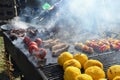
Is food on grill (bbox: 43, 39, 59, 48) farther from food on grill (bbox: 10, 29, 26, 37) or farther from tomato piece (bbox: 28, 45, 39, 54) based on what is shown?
food on grill (bbox: 10, 29, 26, 37)

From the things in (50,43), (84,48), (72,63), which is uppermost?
(50,43)

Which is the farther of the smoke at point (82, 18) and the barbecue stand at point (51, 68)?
the smoke at point (82, 18)

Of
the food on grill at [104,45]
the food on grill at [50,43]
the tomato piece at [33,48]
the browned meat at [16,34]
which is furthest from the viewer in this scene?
the browned meat at [16,34]

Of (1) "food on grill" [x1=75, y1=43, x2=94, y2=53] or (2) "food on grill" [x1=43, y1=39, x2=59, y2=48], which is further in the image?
(2) "food on grill" [x1=43, y1=39, x2=59, y2=48]

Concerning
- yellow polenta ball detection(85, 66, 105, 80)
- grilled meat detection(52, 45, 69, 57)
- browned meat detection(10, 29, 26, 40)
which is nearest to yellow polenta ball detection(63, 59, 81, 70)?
yellow polenta ball detection(85, 66, 105, 80)

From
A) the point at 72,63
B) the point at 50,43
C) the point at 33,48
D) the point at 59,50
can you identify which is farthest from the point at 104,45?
the point at 33,48

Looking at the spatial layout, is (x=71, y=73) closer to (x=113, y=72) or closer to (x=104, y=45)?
(x=113, y=72)

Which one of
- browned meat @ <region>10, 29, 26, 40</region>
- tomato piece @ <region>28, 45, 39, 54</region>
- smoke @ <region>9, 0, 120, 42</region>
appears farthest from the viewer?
smoke @ <region>9, 0, 120, 42</region>

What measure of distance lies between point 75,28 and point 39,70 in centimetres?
310

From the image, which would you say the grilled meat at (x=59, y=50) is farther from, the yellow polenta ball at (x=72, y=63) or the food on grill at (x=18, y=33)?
the food on grill at (x=18, y=33)

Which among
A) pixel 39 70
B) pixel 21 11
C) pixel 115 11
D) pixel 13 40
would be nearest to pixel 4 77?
pixel 13 40

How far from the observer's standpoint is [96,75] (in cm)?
380

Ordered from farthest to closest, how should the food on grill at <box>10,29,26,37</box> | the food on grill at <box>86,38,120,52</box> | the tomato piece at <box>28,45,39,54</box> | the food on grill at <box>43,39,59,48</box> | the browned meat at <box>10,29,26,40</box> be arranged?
the food on grill at <box>10,29,26,37</box> → the browned meat at <box>10,29,26,40</box> → the food on grill at <box>43,39,59,48</box> → the food on grill at <box>86,38,120,52</box> → the tomato piece at <box>28,45,39,54</box>

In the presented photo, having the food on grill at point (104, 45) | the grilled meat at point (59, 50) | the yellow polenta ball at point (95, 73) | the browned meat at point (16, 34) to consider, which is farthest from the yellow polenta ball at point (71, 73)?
the browned meat at point (16, 34)
